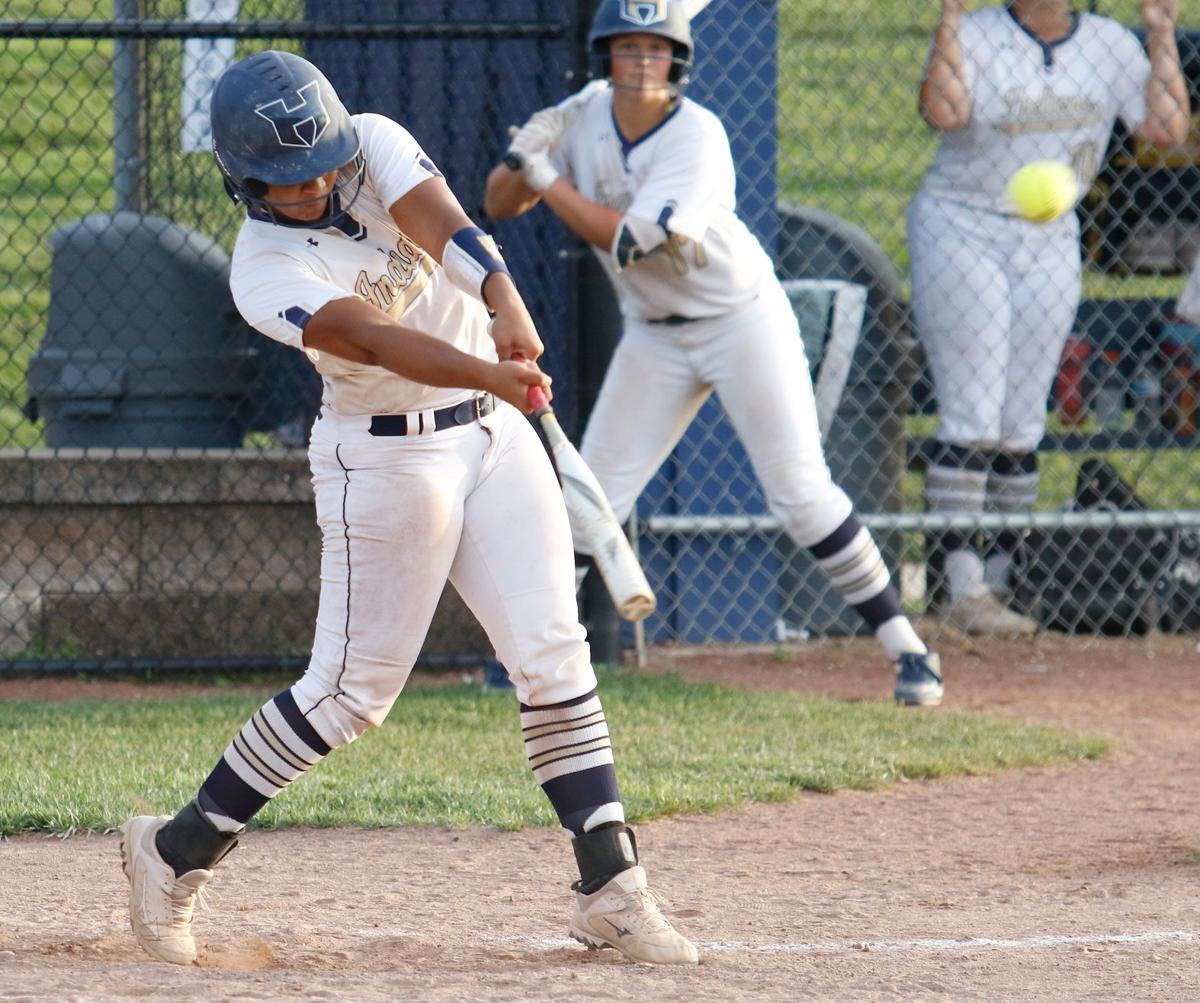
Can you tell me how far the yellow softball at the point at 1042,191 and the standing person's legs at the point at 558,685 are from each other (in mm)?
3757

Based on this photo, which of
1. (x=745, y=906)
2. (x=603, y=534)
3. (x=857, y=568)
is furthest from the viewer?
(x=857, y=568)

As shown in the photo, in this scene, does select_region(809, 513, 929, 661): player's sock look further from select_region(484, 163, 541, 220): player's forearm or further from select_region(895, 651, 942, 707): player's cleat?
select_region(484, 163, 541, 220): player's forearm

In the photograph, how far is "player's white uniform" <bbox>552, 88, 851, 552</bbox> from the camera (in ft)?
16.4

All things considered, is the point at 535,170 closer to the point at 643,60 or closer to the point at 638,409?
the point at 643,60

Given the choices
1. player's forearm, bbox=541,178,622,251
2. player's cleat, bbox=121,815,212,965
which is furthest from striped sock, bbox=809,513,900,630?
player's cleat, bbox=121,815,212,965

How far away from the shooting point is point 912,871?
366 cm

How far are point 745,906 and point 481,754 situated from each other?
150 centimetres

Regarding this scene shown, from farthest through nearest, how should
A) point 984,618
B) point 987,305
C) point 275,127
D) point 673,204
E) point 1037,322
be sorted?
→ 1. point 984,618
2. point 1037,322
3. point 987,305
4. point 673,204
5. point 275,127

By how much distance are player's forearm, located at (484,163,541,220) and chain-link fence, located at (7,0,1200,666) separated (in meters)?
0.71

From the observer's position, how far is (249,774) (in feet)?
9.83

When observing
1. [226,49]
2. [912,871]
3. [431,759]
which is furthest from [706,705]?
[226,49]

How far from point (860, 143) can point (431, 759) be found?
947 cm

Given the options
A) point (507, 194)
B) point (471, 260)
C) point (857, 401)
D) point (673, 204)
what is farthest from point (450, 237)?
point (857, 401)

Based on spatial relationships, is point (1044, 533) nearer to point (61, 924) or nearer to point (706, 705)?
point (706, 705)
